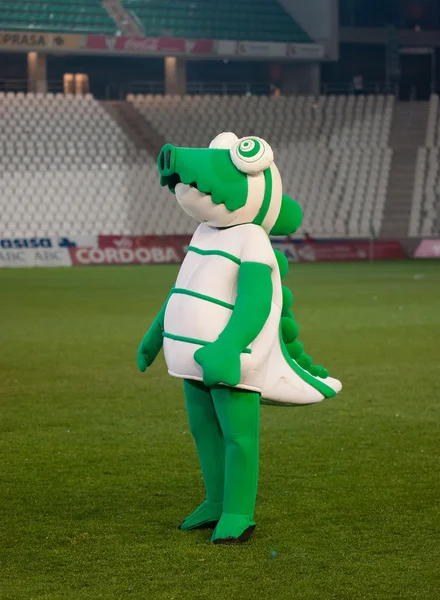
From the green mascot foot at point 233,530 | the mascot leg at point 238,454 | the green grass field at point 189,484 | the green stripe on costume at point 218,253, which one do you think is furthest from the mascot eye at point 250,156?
the green grass field at point 189,484

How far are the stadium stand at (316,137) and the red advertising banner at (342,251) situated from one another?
1.21m

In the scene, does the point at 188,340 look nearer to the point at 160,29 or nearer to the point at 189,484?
the point at 189,484

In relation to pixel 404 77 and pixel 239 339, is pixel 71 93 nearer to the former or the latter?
pixel 404 77

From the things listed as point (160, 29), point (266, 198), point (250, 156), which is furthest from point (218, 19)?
point (250, 156)

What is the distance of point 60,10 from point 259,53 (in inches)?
286

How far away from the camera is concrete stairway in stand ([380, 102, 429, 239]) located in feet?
120

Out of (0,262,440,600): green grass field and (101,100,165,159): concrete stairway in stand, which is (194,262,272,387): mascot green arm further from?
(101,100,165,159): concrete stairway in stand

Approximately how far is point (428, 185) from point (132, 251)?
37.2 feet

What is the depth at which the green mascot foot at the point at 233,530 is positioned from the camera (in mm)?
4734

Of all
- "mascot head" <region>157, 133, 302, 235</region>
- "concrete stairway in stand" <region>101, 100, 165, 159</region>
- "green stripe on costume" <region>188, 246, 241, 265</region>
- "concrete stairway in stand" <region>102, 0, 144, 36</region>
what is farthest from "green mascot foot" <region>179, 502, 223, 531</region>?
"concrete stairway in stand" <region>102, 0, 144, 36</region>

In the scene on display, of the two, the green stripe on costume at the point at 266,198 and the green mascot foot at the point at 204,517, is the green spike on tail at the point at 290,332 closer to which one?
the green stripe on costume at the point at 266,198

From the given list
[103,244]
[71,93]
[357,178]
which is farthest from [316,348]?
[71,93]

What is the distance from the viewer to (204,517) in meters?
5.02

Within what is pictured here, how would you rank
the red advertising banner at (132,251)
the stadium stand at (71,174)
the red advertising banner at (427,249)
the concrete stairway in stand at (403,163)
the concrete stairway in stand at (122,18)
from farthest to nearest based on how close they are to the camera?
the concrete stairway in stand at (122,18)
the concrete stairway in stand at (403,163)
the red advertising banner at (427,249)
the stadium stand at (71,174)
the red advertising banner at (132,251)
